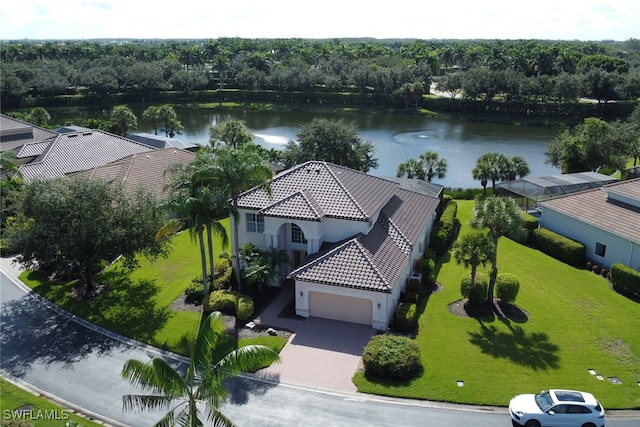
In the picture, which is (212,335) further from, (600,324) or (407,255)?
(600,324)

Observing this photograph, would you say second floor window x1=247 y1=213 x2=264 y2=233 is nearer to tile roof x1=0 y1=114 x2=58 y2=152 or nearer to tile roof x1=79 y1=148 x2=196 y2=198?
tile roof x1=79 y1=148 x2=196 y2=198

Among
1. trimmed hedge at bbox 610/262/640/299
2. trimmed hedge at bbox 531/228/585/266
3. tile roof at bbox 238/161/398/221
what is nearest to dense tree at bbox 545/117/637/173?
trimmed hedge at bbox 531/228/585/266

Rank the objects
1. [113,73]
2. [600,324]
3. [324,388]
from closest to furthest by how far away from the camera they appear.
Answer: [324,388] → [600,324] → [113,73]

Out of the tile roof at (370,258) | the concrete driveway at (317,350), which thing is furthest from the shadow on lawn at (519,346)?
the concrete driveway at (317,350)

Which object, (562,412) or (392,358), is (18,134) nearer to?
(392,358)

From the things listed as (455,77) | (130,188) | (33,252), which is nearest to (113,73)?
(455,77)
